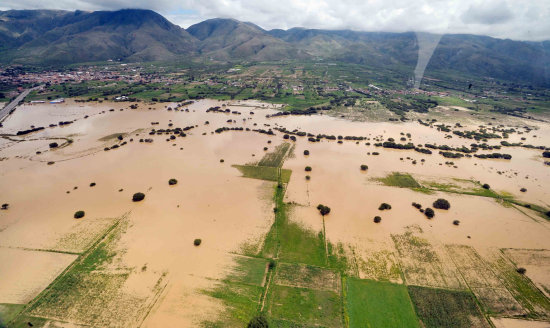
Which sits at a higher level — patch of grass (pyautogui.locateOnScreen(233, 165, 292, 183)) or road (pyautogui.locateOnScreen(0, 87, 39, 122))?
road (pyautogui.locateOnScreen(0, 87, 39, 122))

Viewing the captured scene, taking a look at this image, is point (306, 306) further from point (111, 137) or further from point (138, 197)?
point (111, 137)

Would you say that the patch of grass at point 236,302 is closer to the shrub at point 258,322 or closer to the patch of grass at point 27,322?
the shrub at point 258,322

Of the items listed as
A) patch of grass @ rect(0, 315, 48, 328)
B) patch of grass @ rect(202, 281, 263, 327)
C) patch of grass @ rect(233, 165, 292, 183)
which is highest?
patch of grass @ rect(233, 165, 292, 183)

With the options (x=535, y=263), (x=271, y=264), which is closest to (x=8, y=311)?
(x=271, y=264)

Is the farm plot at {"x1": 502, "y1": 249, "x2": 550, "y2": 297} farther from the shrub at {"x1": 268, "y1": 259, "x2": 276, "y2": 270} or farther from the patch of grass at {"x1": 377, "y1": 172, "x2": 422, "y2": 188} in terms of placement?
the shrub at {"x1": 268, "y1": 259, "x2": 276, "y2": 270}

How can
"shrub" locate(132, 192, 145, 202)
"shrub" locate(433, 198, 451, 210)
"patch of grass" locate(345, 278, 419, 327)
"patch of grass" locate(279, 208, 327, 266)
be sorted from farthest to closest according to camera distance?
"shrub" locate(433, 198, 451, 210)
"shrub" locate(132, 192, 145, 202)
"patch of grass" locate(279, 208, 327, 266)
"patch of grass" locate(345, 278, 419, 327)

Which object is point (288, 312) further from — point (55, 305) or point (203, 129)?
point (203, 129)

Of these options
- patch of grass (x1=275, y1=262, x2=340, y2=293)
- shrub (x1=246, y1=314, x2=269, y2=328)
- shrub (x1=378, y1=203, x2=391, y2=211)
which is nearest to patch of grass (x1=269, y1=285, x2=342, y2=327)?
patch of grass (x1=275, y1=262, x2=340, y2=293)
